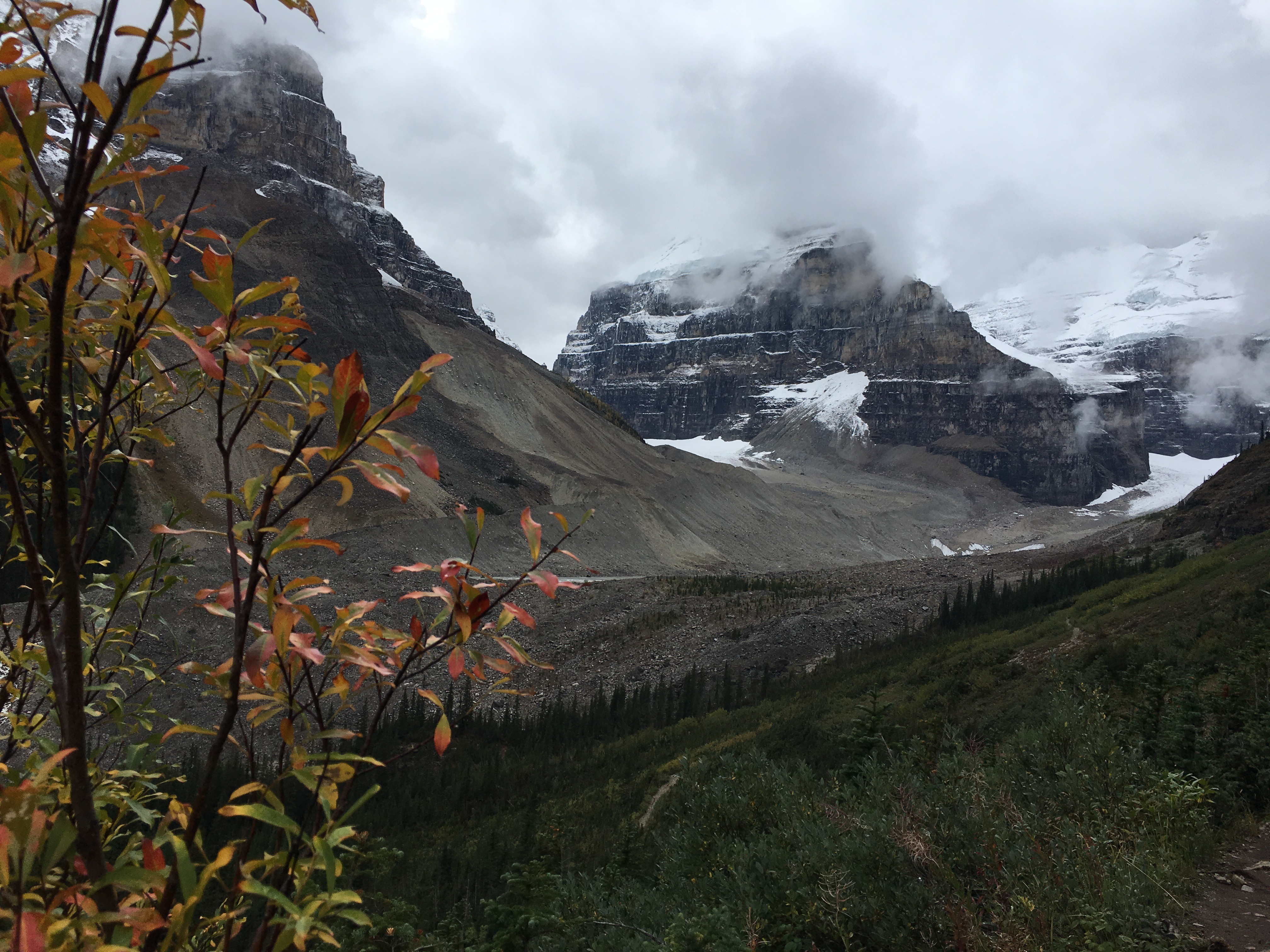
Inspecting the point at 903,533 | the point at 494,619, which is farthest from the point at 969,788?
the point at 903,533

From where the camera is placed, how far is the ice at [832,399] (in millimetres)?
157625

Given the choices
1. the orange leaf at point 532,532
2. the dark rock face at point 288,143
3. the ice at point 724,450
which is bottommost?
the orange leaf at point 532,532

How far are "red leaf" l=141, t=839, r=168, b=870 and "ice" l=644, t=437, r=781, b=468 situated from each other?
13353 cm

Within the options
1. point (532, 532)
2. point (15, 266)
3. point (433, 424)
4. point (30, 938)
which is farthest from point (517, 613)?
point (433, 424)

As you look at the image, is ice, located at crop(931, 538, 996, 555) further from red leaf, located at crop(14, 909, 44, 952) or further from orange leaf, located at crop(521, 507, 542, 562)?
red leaf, located at crop(14, 909, 44, 952)

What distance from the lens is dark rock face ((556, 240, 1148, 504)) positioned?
505 feet

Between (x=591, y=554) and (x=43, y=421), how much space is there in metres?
51.7

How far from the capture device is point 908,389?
161375 mm

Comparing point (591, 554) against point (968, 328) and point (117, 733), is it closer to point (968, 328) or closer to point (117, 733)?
point (117, 733)

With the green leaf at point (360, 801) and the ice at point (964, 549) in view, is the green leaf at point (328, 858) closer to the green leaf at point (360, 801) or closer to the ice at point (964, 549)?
the green leaf at point (360, 801)

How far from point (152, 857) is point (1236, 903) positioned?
4.68 meters

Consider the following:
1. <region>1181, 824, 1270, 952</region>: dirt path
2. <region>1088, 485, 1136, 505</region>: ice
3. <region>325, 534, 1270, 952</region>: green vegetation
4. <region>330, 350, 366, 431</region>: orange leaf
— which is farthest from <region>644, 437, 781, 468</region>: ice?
<region>330, 350, 366, 431</region>: orange leaf

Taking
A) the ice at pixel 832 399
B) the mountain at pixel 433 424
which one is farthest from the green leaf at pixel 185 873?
the ice at pixel 832 399

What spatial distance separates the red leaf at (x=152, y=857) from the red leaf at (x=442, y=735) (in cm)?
50
